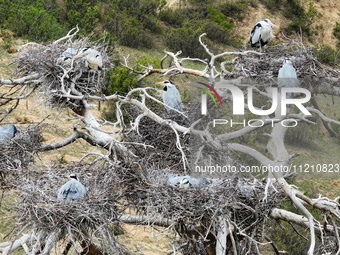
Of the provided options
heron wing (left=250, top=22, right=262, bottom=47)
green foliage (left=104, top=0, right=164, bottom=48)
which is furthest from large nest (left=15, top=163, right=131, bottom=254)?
green foliage (left=104, top=0, right=164, bottom=48)

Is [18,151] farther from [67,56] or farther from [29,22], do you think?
[29,22]

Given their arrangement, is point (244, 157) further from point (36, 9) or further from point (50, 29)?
point (36, 9)

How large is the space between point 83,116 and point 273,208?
8.90 feet

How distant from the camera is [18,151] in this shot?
5.70 m

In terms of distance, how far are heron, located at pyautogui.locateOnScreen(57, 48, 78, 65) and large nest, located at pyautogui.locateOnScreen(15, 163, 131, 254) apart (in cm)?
159

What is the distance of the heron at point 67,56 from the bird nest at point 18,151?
3.26 ft

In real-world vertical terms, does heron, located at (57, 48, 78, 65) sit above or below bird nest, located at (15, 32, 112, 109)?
above

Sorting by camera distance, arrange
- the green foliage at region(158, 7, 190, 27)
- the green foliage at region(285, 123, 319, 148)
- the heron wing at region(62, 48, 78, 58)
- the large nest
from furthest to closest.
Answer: the green foliage at region(158, 7, 190, 27)
the green foliage at region(285, 123, 319, 148)
the heron wing at region(62, 48, 78, 58)
the large nest

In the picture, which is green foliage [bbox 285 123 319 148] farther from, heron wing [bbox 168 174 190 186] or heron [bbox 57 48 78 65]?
heron wing [bbox 168 174 190 186]

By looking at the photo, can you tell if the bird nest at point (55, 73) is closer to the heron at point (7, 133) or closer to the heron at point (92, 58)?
the heron at point (92, 58)

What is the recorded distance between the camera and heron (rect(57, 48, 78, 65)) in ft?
18.9

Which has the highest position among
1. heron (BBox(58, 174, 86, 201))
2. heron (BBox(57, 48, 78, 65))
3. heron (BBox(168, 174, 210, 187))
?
heron (BBox(57, 48, 78, 65))

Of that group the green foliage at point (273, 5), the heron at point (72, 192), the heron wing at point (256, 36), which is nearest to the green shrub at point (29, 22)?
the heron wing at point (256, 36)

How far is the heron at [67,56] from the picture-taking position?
227 inches
